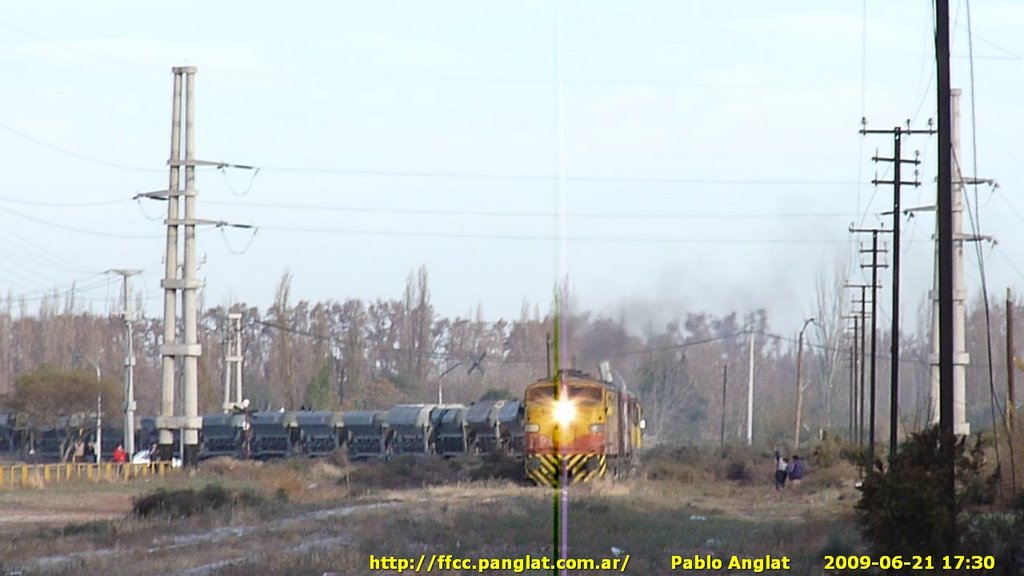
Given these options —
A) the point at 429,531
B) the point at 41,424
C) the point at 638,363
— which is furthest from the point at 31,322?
the point at 429,531

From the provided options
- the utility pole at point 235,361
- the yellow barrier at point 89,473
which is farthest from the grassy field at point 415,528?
the utility pole at point 235,361

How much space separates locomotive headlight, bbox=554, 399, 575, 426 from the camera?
4191cm

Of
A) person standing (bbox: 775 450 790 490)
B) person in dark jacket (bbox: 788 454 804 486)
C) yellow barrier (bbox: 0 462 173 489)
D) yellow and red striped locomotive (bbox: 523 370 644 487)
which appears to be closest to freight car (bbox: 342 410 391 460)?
yellow barrier (bbox: 0 462 173 489)

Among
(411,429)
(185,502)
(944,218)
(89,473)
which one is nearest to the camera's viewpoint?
(944,218)

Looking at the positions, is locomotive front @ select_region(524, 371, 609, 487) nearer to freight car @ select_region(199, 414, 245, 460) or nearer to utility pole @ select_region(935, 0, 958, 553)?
utility pole @ select_region(935, 0, 958, 553)

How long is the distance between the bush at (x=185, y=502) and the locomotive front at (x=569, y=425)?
8.18m

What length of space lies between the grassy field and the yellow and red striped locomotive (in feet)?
2.80

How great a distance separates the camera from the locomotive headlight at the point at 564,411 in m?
41.9

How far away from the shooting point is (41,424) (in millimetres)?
85250

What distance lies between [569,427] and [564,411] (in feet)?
1.53

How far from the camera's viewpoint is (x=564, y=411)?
4197 cm

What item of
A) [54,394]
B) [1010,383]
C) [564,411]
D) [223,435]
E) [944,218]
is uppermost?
[944,218]

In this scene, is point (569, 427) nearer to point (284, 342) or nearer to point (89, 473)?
point (89, 473)

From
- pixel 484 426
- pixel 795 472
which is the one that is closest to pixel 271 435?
pixel 484 426
